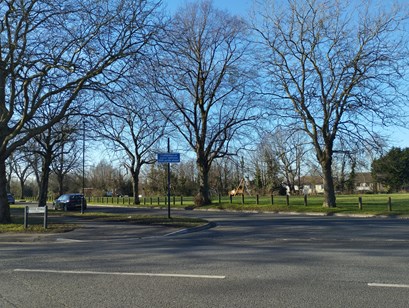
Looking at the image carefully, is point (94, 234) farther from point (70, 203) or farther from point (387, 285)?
point (70, 203)

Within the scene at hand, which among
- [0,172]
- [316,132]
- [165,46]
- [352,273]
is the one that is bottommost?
[352,273]

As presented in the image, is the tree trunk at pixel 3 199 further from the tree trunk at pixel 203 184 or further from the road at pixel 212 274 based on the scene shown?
the tree trunk at pixel 203 184

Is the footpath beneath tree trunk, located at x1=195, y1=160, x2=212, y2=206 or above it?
beneath

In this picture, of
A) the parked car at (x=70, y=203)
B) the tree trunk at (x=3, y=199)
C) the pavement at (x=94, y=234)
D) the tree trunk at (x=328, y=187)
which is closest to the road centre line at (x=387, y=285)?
the pavement at (x=94, y=234)

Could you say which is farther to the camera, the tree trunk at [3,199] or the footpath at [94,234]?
the tree trunk at [3,199]

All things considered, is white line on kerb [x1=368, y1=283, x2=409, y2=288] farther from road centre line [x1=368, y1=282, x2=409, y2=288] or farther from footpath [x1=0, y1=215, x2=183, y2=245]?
footpath [x1=0, y1=215, x2=183, y2=245]

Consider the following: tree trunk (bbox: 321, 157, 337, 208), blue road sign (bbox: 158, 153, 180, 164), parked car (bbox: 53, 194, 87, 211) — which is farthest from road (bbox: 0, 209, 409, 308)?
parked car (bbox: 53, 194, 87, 211)

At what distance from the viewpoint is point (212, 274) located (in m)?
8.30

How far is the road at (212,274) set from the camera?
648 cm

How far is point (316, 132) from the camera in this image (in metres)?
30.9

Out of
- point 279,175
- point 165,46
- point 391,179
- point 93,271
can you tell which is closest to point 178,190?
point 279,175

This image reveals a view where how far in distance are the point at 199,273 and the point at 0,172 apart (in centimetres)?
1603

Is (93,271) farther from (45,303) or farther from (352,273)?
(352,273)

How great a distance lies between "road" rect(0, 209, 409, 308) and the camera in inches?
255
